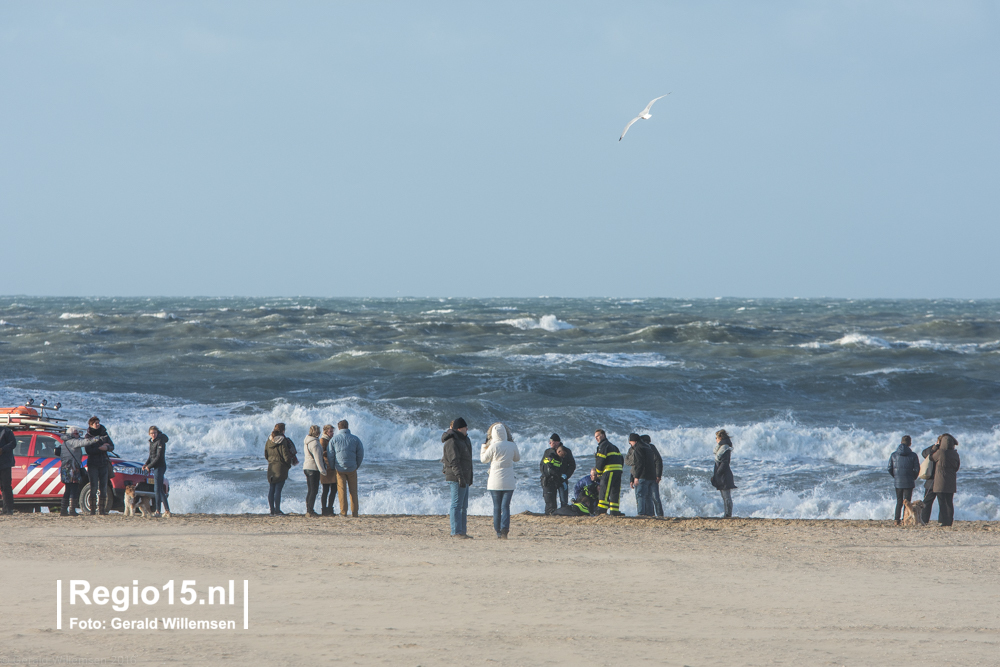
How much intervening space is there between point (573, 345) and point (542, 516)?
33.8 m

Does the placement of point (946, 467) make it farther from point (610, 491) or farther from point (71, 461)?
point (71, 461)

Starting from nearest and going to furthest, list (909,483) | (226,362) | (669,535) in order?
(669,535) < (909,483) < (226,362)

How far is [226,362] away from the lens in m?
37.9

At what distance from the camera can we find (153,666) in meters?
6.51

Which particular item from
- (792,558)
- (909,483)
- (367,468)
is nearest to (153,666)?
(792,558)

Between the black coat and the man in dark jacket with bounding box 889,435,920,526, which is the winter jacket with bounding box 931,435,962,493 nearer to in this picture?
the man in dark jacket with bounding box 889,435,920,526

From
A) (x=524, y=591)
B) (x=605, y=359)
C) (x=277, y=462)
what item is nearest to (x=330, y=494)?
(x=277, y=462)

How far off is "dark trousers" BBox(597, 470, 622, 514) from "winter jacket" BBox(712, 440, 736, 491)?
1700 millimetres

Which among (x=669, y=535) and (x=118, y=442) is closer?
(x=669, y=535)

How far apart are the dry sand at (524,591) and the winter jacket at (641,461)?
96cm

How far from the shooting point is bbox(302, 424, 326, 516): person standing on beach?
1435 centimetres

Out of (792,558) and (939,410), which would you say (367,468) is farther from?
(939,410)

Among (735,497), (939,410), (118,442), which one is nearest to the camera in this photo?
(735,497)

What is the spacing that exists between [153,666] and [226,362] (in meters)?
32.8
